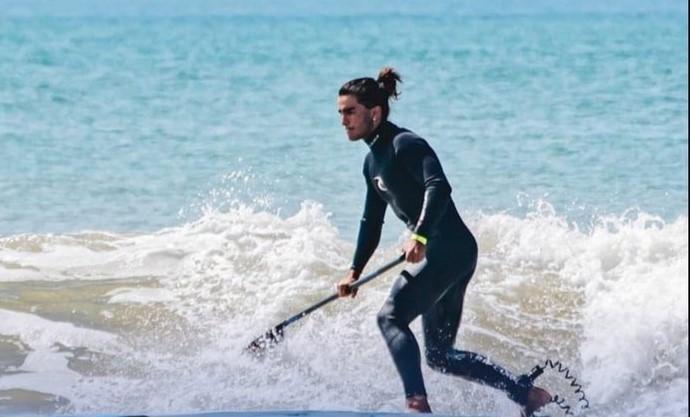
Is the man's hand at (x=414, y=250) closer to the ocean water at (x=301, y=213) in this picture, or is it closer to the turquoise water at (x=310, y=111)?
the ocean water at (x=301, y=213)

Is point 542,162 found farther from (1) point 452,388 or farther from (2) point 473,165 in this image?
(1) point 452,388

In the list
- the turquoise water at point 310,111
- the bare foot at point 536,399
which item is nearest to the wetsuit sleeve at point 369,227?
the bare foot at point 536,399

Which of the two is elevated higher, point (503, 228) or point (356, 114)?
point (356, 114)

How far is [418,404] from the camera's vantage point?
17.6 feet

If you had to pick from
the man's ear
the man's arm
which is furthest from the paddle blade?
the man's ear

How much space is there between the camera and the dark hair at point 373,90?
17.9 ft

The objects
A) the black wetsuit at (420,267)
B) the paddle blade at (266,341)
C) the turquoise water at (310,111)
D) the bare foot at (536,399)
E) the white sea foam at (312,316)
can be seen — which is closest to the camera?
the black wetsuit at (420,267)

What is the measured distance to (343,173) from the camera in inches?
→ 442

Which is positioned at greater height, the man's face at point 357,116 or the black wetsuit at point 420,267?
the man's face at point 357,116

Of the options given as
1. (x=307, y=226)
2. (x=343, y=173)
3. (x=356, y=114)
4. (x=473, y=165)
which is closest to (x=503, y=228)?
(x=307, y=226)

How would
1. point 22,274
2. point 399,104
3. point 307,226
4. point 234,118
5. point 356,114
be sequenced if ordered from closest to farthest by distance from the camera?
1. point 356,114
2. point 22,274
3. point 307,226
4. point 399,104
5. point 234,118

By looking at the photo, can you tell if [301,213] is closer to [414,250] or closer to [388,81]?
[388,81]

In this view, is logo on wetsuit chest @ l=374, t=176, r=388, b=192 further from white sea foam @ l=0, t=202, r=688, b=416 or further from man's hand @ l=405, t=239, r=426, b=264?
white sea foam @ l=0, t=202, r=688, b=416

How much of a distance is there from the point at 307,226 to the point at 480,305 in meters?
1.62
